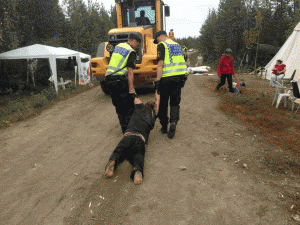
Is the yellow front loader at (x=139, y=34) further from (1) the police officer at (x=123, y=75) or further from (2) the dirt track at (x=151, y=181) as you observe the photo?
(1) the police officer at (x=123, y=75)

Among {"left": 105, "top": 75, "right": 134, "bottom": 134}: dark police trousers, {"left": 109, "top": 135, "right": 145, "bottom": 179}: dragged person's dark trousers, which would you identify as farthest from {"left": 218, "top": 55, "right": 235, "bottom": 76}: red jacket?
{"left": 109, "top": 135, "right": 145, "bottom": 179}: dragged person's dark trousers

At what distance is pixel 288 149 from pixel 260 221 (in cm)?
212

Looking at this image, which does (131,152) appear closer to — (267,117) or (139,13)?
(267,117)

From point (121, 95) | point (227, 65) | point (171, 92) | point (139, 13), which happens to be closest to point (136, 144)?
point (121, 95)

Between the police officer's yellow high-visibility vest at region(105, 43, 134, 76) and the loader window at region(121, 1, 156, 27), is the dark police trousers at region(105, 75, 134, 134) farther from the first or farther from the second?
the loader window at region(121, 1, 156, 27)

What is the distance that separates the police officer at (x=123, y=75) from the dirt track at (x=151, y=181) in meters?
0.84

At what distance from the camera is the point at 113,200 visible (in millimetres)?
2662

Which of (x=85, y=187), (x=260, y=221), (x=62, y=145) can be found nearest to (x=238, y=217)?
(x=260, y=221)

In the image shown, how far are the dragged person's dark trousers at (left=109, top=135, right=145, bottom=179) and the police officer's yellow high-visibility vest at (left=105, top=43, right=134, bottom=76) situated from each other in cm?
132

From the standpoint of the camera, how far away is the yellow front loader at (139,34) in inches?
282

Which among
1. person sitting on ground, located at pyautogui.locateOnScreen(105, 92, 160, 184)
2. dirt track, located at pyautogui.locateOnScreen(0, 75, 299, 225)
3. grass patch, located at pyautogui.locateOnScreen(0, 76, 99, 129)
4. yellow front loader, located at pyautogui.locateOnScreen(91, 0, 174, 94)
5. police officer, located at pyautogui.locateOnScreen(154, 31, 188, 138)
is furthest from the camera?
yellow front loader, located at pyautogui.locateOnScreen(91, 0, 174, 94)

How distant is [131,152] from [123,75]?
1.47 meters

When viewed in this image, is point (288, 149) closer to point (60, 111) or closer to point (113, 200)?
point (113, 200)

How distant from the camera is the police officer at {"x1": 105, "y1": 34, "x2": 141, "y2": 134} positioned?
12.8ft
